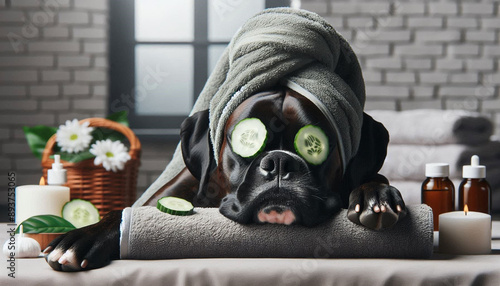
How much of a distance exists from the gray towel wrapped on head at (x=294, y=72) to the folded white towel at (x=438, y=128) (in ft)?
5.40

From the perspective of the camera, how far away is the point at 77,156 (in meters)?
1.84

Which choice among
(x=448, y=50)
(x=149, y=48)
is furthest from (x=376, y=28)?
(x=149, y=48)

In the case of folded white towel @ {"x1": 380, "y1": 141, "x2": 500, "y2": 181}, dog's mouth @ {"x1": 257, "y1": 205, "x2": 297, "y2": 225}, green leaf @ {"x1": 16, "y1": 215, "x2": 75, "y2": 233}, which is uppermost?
dog's mouth @ {"x1": 257, "y1": 205, "x2": 297, "y2": 225}

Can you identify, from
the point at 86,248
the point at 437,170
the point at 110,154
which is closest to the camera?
the point at 86,248

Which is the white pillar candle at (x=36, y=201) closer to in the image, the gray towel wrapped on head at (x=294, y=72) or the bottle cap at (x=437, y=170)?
the gray towel wrapped on head at (x=294, y=72)

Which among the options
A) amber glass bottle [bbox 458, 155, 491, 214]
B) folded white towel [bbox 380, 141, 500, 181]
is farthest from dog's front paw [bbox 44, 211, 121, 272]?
folded white towel [bbox 380, 141, 500, 181]

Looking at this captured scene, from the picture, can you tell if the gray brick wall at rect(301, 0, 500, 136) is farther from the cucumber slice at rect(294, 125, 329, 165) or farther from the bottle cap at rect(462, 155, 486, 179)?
the cucumber slice at rect(294, 125, 329, 165)

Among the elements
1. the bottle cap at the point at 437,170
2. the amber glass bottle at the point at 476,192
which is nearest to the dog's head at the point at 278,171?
the bottle cap at the point at 437,170

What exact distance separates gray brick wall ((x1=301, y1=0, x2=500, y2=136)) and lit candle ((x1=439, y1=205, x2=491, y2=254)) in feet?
9.00

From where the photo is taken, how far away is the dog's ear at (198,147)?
1253 millimetres

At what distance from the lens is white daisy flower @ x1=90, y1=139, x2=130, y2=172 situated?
70.7 inches

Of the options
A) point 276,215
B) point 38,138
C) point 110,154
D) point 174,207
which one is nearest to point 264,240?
point 276,215

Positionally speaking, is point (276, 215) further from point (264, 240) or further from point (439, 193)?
point (439, 193)

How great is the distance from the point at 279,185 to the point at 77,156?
42.3 inches
